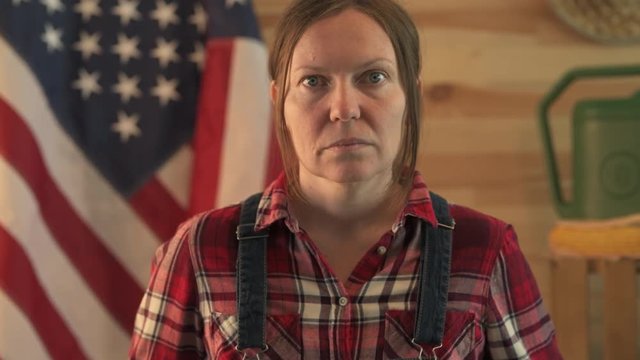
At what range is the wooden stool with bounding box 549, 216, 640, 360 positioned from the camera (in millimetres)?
1227

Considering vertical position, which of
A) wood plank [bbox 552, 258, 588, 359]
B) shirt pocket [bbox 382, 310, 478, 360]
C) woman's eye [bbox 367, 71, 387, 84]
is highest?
woman's eye [bbox 367, 71, 387, 84]

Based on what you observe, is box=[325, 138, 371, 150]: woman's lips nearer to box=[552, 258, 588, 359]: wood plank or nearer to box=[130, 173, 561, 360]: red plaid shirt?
box=[130, 173, 561, 360]: red plaid shirt

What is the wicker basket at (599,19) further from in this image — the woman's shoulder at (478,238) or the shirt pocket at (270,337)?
the shirt pocket at (270,337)

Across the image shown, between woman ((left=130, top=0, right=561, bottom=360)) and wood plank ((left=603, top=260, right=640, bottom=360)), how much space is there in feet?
1.10

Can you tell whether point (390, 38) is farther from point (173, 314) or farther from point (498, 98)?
point (498, 98)

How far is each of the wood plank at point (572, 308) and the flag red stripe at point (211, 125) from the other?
57 centimetres

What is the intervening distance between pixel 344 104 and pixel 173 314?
1.01ft

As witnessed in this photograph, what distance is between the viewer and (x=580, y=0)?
143 centimetres

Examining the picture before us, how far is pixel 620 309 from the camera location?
48.8 inches

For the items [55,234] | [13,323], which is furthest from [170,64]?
[13,323]

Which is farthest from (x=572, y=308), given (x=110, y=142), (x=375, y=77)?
(x=110, y=142)

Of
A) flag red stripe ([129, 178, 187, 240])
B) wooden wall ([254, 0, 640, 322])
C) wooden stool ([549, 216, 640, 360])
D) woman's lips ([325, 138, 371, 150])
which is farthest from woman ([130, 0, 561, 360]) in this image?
wooden wall ([254, 0, 640, 322])

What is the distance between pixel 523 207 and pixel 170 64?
0.67m

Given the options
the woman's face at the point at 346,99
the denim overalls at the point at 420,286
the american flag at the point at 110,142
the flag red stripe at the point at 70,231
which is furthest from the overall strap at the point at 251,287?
the flag red stripe at the point at 70,231
